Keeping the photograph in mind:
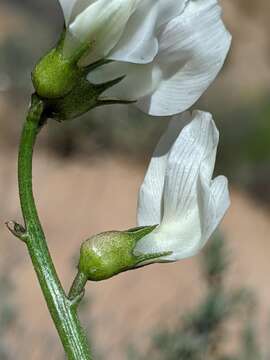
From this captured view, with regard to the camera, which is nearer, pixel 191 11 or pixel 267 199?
pixel 191 11

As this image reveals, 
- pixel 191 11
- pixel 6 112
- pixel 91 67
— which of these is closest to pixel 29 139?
pixel 91 67

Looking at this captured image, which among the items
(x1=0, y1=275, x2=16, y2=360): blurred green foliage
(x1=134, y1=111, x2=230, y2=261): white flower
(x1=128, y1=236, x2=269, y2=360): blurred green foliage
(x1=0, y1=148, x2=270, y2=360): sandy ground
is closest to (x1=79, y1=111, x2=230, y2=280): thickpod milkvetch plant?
(x1=134, y1=111, x2=230, y2=261): white flower

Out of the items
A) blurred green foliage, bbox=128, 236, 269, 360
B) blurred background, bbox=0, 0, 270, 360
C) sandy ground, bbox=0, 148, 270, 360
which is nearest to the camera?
blurred green foliage, bbox=128, 236, 269, 360

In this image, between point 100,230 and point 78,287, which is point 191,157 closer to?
point 78,287

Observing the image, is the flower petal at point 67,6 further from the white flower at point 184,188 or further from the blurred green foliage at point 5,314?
the blurred green foliage at point 5,314

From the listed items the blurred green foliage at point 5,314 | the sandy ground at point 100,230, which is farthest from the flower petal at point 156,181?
the sandy ground at point 100,230

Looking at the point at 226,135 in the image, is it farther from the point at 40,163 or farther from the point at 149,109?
the point at 149,109

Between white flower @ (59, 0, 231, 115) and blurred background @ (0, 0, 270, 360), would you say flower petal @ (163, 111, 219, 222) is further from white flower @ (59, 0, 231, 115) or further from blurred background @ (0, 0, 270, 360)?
blurred background @ (0, 0, 270, 360)
